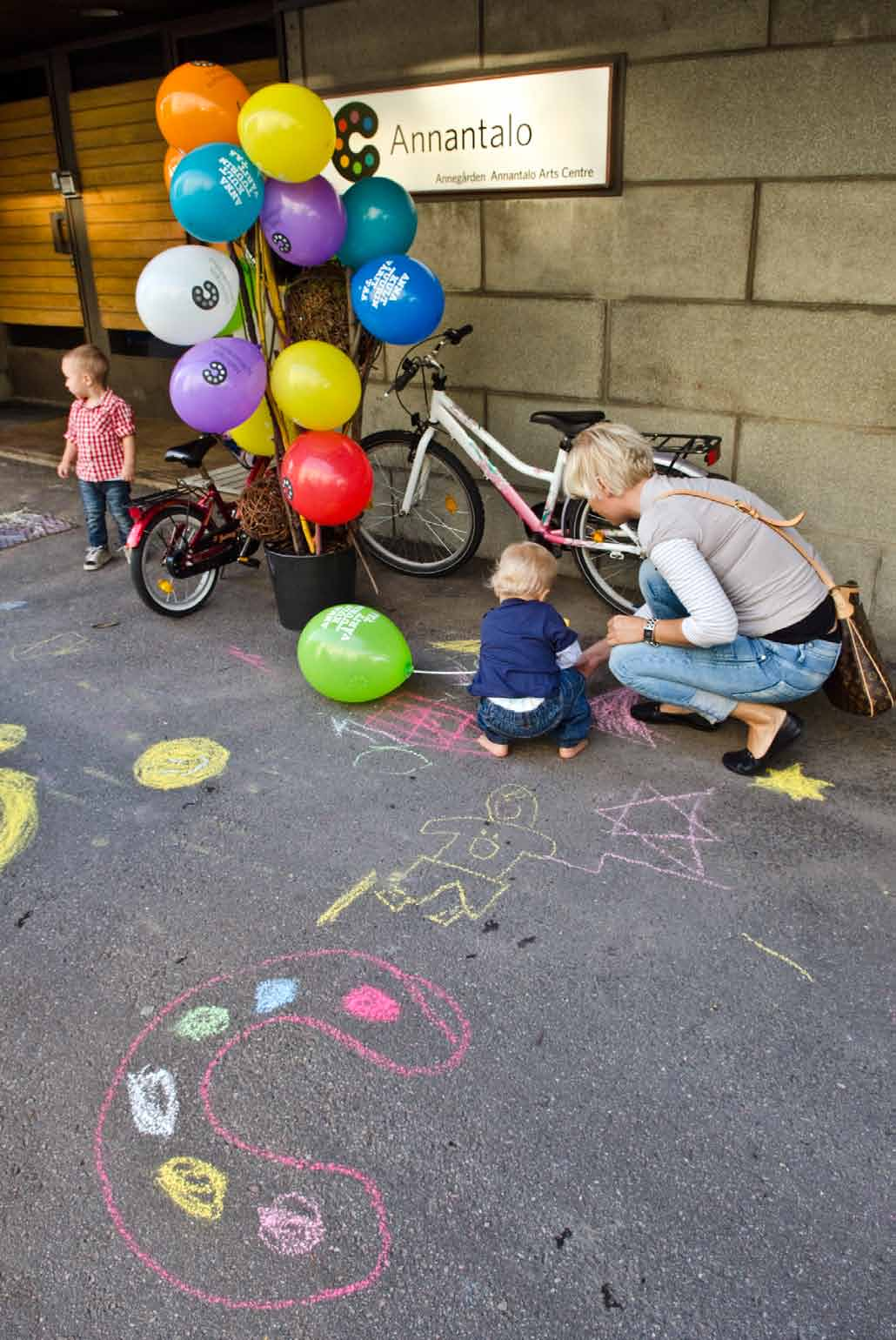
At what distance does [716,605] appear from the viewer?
3295mm

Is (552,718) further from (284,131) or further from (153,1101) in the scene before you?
(284,131)

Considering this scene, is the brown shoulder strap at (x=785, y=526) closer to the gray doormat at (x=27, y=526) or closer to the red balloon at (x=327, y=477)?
the red balloon at (x=327, y=477)

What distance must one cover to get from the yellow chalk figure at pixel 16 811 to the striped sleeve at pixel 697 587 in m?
2.42

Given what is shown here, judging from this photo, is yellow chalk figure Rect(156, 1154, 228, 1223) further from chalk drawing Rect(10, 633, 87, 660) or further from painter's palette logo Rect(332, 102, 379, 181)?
painter's palette logo Rect(332, 102, 379, 181)

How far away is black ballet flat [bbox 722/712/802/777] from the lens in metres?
3.65

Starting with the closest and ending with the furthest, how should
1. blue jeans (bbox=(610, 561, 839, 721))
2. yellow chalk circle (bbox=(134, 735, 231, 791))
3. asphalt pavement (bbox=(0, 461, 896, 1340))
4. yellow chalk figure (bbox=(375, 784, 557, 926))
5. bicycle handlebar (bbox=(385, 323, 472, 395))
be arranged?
1. asphalt pavement (bbox=(0, 461, 896, 1340))
2. yellow chalk figure (bbox=(375, 784, 557, 926))
3. blue jeans (bbox=(610, 561, 839, 721))
4. yellow chalk circle (bbox=(134, 735, 231, 791))
5. bicycle handlebar (bbox=(385, 323, 472, 395))

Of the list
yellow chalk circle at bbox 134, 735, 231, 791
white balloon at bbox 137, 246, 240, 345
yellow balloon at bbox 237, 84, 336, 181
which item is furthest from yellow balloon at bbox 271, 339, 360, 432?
yellow chalk circle at bbox 134, 735, 231, 791

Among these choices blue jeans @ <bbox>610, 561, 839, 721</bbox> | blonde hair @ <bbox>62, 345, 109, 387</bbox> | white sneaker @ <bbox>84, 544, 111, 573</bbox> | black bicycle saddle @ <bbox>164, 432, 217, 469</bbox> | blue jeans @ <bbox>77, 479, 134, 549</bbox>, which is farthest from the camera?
white sneaker @ <bbox>84, 544, 111, 573</bbox>

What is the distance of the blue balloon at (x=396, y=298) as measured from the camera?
168 inches

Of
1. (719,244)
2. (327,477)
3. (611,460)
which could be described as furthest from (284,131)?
(719,244)

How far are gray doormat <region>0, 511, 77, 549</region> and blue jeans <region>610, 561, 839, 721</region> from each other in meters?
4.59

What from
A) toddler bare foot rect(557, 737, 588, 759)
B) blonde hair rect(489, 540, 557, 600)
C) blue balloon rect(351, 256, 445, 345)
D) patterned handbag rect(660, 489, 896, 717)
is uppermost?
blue balloon rect(351, 256, 445, 345)

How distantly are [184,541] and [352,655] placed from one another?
63.1 inches

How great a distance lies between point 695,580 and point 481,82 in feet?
10.8
